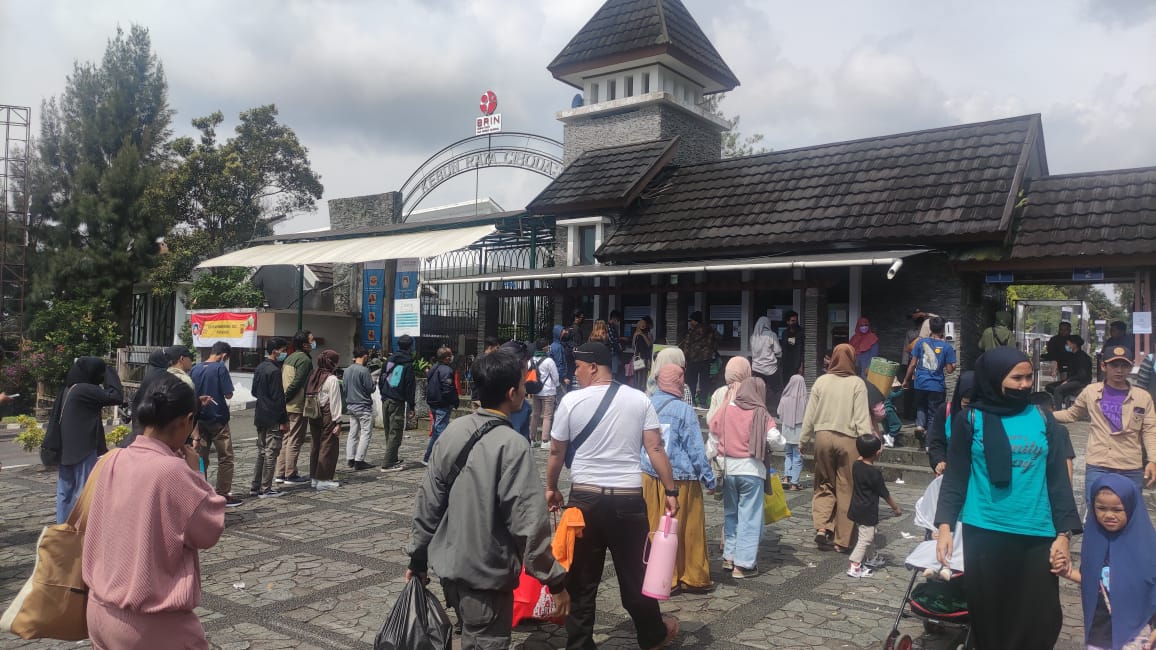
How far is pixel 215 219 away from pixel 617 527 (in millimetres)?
24622

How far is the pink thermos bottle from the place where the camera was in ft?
14.3

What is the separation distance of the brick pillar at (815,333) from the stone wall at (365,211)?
42.9 ft

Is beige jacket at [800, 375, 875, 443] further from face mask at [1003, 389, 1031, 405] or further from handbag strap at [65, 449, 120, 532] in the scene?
handbag strap at [65, 449, 120, 532]

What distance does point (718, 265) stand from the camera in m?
12.9

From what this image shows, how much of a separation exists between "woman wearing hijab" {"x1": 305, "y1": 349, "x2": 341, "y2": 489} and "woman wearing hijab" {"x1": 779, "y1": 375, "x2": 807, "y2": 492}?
211 inches

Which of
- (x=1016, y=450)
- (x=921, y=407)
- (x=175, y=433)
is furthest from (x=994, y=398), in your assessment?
(x=921, y=407)

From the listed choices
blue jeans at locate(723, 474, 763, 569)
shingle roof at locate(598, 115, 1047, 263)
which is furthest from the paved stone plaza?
shingle roof at locate(598, 115, 1047, 263)

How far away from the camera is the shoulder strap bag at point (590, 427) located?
177 inches

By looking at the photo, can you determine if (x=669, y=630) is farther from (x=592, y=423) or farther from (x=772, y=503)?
(x=772, y=503)

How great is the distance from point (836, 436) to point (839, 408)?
Answer: 25cm

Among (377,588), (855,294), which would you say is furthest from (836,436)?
(855,294)

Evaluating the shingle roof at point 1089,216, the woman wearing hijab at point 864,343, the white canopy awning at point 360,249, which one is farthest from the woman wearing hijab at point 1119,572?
the white canopy awning at point 360,249

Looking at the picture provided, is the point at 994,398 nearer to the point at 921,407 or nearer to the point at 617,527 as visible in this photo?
the point at 617,527

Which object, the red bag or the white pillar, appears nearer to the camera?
the red bag
